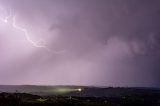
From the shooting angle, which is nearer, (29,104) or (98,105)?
(29,104)

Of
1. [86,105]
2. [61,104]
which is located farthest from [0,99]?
[86,105]

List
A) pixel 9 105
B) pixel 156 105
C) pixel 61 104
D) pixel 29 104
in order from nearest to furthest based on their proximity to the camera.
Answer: pixel 9 105 < pixel 29 104 < pixel 61 104 < pixel 156 105

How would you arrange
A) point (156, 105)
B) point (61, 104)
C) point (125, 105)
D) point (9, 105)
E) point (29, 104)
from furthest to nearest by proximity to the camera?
point (156, 105), point (125, 105), point (61, 104), point (29, 104), point (9, 105)

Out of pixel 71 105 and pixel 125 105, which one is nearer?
pixel 71 105

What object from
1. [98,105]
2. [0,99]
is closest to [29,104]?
[0,99]

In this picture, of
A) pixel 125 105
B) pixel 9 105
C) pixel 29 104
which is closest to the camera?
pixel 9 105

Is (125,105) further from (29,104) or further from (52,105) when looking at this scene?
(29,104)

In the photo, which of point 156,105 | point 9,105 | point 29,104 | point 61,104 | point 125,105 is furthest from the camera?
point 156,105

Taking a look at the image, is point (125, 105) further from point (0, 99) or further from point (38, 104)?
point (0, 99)
